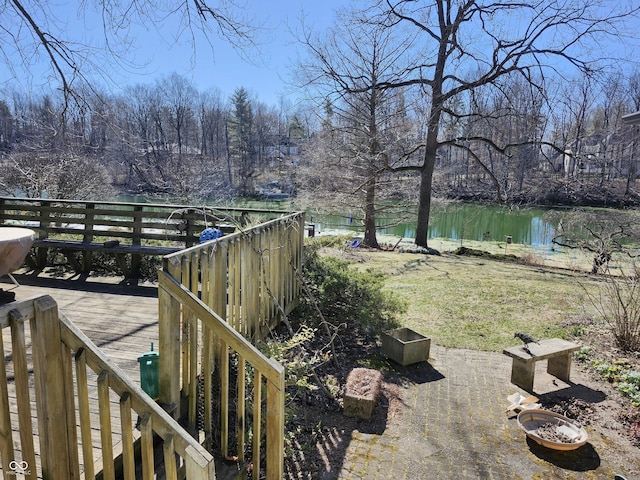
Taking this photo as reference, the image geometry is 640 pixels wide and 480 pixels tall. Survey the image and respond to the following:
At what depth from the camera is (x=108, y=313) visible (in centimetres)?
458

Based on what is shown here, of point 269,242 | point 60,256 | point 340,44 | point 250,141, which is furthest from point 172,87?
point 269,242

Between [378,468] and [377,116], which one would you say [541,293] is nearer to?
[378,468]

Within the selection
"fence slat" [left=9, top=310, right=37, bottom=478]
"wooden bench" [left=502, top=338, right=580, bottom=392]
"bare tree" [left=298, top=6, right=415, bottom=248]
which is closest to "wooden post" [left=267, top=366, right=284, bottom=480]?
"fence slat" [left=9, top=310, right=37, bottom=478]

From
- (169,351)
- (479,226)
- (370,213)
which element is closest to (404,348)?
(169,351)

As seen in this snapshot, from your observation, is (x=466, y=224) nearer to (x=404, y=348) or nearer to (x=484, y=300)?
(x=484, y=300)

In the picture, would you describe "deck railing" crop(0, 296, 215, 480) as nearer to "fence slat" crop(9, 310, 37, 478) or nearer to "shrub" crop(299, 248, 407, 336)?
"fence slat" crop(9, 310, 37, 478)

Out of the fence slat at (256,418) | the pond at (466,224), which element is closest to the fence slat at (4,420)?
the fence slat at (256,418)

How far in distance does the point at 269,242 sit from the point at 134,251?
235 centimetres

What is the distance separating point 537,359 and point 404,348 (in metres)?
1.32

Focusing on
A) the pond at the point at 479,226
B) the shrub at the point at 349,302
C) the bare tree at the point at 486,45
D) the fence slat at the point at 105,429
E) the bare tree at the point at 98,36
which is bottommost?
the pond at the point at 479,226

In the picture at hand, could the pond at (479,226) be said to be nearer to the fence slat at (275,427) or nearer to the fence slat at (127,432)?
Result: the fence slat at (275,427)

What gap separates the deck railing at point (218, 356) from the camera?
2531mm

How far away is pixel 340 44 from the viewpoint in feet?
47.9

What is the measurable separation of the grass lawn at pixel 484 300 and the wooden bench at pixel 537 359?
0.85 meters
